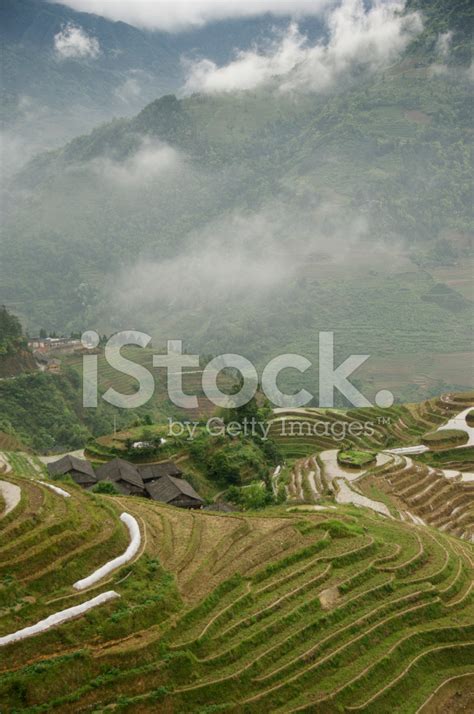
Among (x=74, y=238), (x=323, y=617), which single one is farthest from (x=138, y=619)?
(x=74, y=238)

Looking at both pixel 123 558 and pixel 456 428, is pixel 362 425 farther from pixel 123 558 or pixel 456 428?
pixel 123 558

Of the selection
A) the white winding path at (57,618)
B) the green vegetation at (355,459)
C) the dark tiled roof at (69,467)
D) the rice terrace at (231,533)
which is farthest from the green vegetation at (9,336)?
the white winding path at (57,618)

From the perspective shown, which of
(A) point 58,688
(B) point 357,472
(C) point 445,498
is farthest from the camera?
(B) point 357,472

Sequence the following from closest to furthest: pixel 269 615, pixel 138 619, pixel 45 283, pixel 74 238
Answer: pixel 138 619, pixel 269 615, pixel 45 283, pixel 74 238

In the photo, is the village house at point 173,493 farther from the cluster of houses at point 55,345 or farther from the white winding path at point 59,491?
the cluster of houses at point 55,345

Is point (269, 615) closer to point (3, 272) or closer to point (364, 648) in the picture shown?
point (364, 648)

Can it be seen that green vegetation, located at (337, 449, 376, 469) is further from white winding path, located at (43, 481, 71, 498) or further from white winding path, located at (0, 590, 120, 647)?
white winding path, located at (0, 590, 120, 647)
